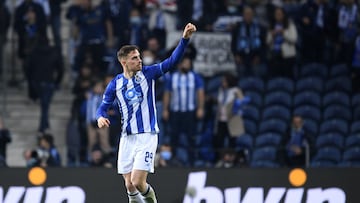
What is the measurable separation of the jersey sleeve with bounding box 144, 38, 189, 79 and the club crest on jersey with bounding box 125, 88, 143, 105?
25cm

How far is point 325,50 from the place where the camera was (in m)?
23.7

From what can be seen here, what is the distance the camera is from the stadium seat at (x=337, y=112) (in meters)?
22.1

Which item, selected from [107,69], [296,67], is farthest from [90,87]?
[296,67]

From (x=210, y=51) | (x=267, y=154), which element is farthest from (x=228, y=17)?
(x=267, y=154)

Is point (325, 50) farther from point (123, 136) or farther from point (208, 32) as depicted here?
point (123, 136)

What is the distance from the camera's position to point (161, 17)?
2331 centimetres

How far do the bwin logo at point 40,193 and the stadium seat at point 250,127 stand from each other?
18.5 ft

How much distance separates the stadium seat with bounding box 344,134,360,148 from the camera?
21.4 meters

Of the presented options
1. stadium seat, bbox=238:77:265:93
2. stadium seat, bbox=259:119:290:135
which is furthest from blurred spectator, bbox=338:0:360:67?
stadium seat, bbox=259:119:290:135

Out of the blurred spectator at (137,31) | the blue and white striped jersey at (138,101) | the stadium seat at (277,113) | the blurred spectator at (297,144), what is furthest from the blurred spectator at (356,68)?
the blue and white striped jersey at (138,101)

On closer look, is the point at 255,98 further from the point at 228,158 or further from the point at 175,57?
the point at 175,57

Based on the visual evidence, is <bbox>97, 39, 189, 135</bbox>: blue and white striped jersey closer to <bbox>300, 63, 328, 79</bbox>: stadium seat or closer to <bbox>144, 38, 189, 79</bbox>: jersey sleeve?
<bbox>144, 38, 189, 79</bbox>: jersey sleeve

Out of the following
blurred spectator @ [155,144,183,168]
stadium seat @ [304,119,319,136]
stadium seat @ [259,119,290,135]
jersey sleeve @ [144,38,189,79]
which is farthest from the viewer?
stadium seat @ [259,119,290,135]

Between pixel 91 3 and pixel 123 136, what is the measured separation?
856 cm
